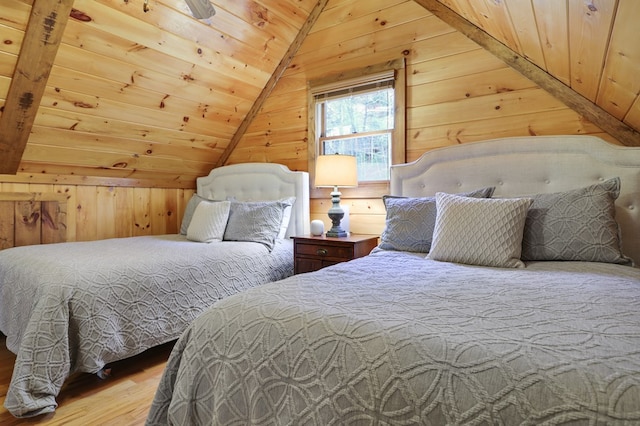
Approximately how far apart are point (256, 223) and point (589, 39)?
2242 millimetres

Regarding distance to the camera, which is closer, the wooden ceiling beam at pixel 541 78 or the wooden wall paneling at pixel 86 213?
the wooden ceiling beam at pixel 541 78

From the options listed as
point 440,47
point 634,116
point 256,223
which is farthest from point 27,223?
point 634,116

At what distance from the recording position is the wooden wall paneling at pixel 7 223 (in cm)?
284

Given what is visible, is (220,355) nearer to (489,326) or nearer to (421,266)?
(489,326)

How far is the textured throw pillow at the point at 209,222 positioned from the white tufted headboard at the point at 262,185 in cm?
48

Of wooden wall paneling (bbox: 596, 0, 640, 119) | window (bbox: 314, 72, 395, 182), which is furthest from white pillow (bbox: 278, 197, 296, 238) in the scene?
wooden wall paneling (bbox: 596, 0, 640, 119)

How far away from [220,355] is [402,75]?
254 cm

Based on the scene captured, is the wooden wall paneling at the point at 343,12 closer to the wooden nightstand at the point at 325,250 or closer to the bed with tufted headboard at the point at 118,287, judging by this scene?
the bed with tufted headboard at the point at 118,287

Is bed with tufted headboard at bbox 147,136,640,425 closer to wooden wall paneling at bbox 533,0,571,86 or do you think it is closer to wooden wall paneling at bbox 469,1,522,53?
wooden wall paneling at bbox 533,0,571,86

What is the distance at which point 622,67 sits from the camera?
1530 mm

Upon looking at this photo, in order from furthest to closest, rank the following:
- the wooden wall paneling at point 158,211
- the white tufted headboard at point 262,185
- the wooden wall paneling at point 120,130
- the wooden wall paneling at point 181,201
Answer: the wooden wall paneling at point 181,201, the wooden wall paneling at point 158,211, the white tufted headboard at point 262,185, the wooden wall paneling at point 120,130

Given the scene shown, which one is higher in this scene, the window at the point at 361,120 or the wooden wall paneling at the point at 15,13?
the wooden wall paneling at the point at 15,13

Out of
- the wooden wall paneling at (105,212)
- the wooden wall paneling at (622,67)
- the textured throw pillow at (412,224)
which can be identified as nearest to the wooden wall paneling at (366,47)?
the wooden wall paneling at (622,67)

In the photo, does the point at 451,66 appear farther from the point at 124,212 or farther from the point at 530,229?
the point at 124,212
